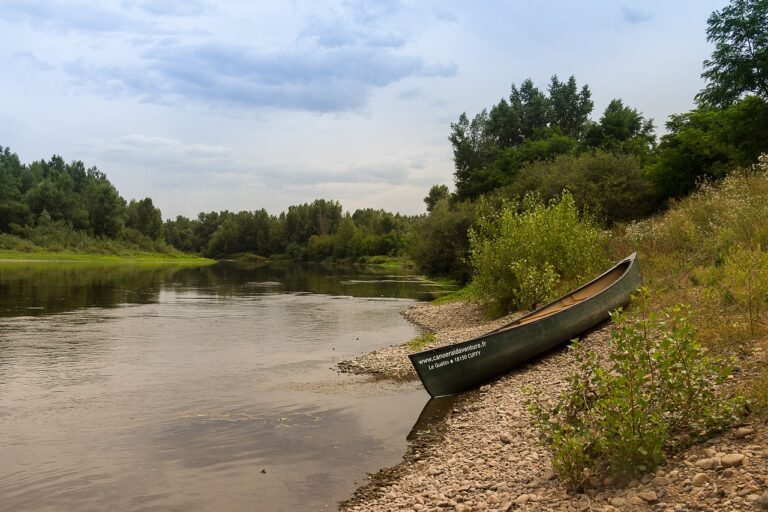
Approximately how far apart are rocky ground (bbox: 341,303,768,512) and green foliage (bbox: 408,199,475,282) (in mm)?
40756

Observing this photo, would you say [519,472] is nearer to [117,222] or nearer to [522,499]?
[522,499]

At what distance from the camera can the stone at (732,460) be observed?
678 cm

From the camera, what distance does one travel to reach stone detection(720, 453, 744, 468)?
678cm

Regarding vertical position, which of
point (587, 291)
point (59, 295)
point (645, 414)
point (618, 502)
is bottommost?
point (618, 502)

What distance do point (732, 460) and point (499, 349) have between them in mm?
8814

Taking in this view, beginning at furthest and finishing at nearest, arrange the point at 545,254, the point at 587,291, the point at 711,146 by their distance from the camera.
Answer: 1. the point at 711,146
2. the point at 545,254
3. the point at 587,291

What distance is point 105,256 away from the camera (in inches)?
4628

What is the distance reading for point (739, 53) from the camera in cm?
3247

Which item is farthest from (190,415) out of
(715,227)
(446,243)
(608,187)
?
(446,243)

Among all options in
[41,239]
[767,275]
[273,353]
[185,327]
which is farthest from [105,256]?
[767,275]

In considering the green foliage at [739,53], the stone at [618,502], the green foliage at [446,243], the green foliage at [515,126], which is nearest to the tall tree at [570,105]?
the green foliage at [515,126]

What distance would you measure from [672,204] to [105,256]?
111862 mm

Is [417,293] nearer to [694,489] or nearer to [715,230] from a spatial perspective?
[715,230]

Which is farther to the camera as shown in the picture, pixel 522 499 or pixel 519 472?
pixel 519 472
